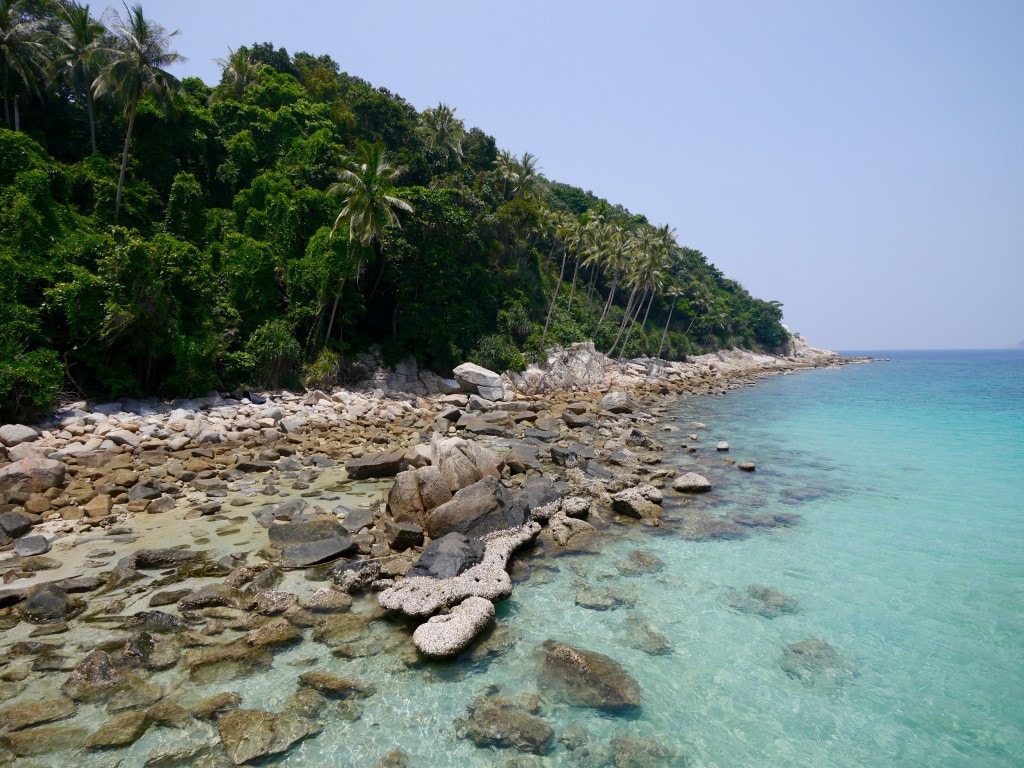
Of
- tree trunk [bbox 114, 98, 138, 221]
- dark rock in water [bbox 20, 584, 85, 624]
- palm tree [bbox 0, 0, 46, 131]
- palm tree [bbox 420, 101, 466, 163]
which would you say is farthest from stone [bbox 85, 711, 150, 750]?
palm tree [bbox 420, 101, 466, 163]

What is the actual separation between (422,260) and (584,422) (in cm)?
1449

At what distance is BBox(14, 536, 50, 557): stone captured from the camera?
895cm

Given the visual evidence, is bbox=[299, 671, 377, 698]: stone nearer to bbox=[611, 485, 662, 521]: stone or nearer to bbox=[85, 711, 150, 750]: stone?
bbox=[85, 711, 150, 750]: stone

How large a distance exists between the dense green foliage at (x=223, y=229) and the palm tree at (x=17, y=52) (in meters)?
0.12

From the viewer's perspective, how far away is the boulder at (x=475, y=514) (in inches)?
390

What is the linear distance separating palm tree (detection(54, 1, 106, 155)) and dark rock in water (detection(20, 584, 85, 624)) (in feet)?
92.0

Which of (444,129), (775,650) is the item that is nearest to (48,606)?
(775,650)

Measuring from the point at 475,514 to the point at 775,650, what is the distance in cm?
558

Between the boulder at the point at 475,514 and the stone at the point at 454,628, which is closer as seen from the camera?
the stone at the point at 454,628

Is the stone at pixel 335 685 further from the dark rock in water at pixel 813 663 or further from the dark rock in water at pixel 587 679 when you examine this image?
the dark rock in water at pixel 813 663

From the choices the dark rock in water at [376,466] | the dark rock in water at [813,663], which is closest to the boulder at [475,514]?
the dark rock in water at [376,466]

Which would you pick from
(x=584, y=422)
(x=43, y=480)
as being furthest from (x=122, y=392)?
(x=584, y=422)

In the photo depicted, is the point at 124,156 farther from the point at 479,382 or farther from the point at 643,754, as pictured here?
the point at 643,754

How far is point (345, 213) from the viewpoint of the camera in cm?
2544
